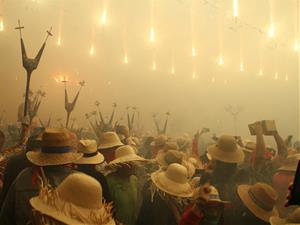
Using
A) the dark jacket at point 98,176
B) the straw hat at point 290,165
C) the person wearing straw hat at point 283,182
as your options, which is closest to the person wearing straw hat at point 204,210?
the dark jacket at point 98,176

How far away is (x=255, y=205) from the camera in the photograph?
2.60 m

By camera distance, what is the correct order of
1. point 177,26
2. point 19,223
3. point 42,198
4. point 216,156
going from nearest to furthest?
point 42,198 → point 19,223 → point 216,156 → point 177,26

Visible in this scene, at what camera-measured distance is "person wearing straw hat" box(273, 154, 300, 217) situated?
310cm

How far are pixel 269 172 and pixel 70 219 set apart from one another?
274cm

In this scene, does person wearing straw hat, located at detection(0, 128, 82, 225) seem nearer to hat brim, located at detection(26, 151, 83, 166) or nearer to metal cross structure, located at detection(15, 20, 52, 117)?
hat brim, located at detection(26, 151, 83, 166)

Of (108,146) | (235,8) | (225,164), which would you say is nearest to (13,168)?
(108,146)

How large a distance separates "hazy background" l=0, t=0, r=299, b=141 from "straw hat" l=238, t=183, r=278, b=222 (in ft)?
8.47

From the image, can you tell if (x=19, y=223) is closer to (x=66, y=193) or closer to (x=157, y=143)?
(x=66, y=193)

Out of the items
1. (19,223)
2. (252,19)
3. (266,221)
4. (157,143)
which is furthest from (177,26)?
(19,223)

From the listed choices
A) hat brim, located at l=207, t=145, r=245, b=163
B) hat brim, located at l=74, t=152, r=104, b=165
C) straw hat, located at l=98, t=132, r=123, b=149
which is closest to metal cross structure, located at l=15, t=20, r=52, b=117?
straw hat, located at l=98, t=132, r=123, b=149

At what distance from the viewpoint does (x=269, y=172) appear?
144 inches

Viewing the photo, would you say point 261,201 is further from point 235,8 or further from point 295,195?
point 235,8

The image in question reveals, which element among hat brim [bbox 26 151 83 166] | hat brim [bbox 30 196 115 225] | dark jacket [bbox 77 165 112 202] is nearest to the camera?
hat brim [bbox 30 196 115 225]

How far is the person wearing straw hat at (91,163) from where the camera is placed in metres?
2.55
